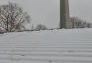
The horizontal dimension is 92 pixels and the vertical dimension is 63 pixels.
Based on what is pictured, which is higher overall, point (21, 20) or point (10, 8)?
point (10, 8)

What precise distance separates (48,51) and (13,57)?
768 mm

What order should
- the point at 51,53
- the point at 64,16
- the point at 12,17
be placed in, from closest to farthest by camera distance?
the point at 51,53 < the point at 64,16 < the point at 12,17

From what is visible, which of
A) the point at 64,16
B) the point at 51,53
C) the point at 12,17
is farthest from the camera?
the point at 12,17

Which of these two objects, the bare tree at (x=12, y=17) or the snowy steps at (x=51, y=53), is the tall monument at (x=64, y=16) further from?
the bare tree at (x=12, y=17)

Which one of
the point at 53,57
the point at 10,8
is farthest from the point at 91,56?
the point at 10,8

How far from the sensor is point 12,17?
35.7m

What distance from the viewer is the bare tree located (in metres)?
35.2

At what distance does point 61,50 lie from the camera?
415cm

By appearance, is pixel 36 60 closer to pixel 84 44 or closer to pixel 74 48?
pixel 74 48

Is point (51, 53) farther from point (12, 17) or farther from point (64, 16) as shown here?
point (12, 17)

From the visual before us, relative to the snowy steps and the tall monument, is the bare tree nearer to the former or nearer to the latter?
the tall monument

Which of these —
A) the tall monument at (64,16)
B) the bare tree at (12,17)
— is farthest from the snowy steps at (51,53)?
the bare tree at (12,17)

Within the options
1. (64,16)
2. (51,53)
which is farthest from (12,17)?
(51,53)

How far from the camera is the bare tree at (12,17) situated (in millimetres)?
35188
